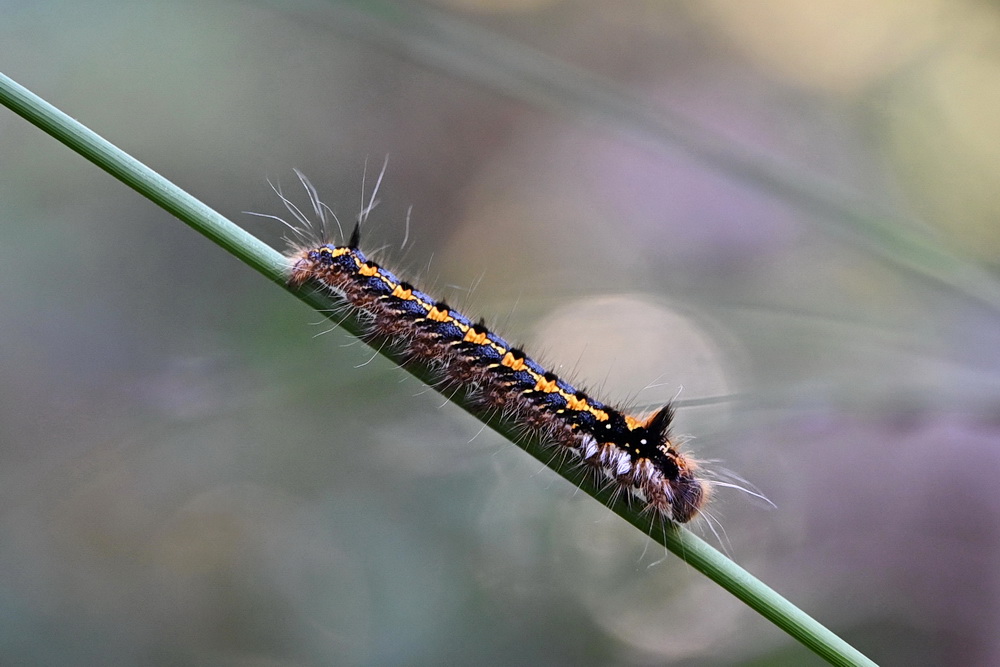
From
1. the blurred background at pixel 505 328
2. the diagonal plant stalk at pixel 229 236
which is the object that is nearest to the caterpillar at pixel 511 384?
the blurred background at pixel 505 328

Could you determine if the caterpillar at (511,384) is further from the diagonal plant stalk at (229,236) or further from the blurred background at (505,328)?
the diagonal plant stalk at (229,236)

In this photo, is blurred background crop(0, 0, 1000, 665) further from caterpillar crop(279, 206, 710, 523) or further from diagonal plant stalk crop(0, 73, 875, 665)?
diagonal plant stalk crop(0, 73, 875, 665)

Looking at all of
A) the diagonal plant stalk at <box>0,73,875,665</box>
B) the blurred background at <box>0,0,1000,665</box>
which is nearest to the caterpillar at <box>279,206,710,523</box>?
the blurred background at <box>0,0,1000,665</box>

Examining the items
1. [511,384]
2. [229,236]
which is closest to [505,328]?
[511,384]

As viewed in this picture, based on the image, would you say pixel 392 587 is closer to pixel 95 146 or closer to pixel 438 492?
pixel 438 492

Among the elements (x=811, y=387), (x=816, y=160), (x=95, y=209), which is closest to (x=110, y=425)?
(x=95, y=209)

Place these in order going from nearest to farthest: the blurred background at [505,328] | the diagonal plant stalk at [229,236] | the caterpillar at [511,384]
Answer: the diagonal plant stalk at [229,236] < the caterpillar at [511,384] < the blurred background at [505,328]
